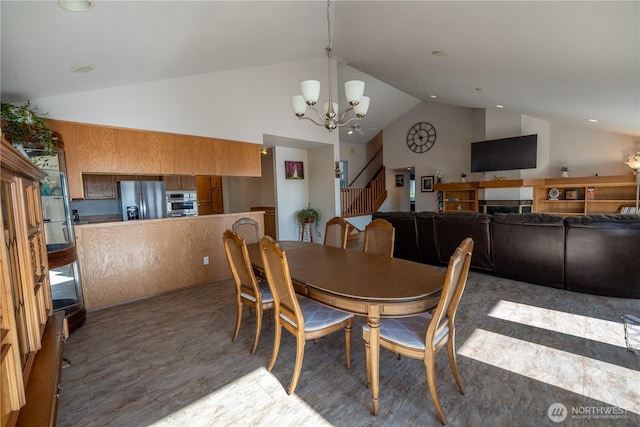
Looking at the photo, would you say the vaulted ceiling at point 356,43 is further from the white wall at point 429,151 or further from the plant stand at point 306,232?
the plant stand at point 306,232

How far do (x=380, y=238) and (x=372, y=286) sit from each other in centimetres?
118

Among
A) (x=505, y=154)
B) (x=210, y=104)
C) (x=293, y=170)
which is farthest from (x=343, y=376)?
(x=505, y=154)

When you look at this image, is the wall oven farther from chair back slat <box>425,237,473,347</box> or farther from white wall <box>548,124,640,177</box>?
white wall <box>548,124,640,177</box>

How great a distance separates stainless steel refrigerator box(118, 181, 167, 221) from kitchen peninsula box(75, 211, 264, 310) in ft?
5.09

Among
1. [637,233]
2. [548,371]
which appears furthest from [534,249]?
[548,371]

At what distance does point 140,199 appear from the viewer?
514cm

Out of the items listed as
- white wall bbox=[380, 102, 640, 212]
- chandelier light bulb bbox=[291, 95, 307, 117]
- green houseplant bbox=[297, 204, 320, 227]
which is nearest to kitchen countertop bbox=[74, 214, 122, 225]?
green houseplant bbox=[297, 204, 320, 227]

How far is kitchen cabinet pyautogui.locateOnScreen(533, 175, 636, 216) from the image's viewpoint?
6.04 m

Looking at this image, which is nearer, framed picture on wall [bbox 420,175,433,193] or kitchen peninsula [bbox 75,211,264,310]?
kitchen peninsula [bbox 75,211,264,310]

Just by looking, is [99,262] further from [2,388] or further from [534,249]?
[534,249]

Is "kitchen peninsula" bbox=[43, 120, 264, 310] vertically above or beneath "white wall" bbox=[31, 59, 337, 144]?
beneath

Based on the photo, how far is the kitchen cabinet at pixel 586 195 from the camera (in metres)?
6.04

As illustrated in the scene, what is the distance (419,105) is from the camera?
29.6ft

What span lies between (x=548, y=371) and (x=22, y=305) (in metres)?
3.01
